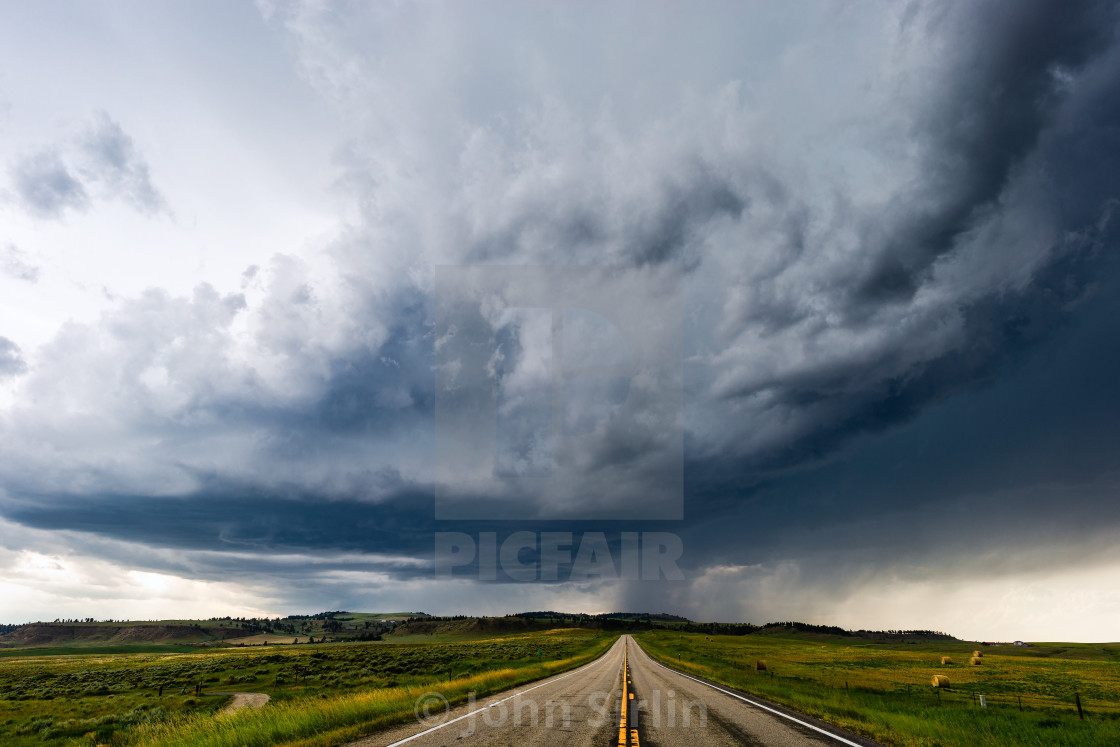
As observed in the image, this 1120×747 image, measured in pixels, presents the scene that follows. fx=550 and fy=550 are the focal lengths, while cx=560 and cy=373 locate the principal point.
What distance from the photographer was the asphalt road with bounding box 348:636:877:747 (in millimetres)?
12117

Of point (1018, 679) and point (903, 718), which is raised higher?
point (903, 718)

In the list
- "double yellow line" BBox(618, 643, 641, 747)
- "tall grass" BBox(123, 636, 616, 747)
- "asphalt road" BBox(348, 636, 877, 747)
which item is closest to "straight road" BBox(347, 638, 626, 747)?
"asphalt road" BBox(348, 636, 877, 747)

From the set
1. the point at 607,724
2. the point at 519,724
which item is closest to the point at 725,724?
the point at 607,724

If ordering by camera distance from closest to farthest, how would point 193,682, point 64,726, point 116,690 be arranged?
point 64,726
point 116,690
point 193,682

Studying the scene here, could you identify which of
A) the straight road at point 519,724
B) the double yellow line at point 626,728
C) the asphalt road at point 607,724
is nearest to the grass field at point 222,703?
the straight road at point 519,724

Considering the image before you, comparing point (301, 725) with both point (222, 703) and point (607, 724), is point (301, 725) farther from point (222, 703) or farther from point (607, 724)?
point (222, 703)

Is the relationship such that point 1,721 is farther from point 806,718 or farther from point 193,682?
point 806,718

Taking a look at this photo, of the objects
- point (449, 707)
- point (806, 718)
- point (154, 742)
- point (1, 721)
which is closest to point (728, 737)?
point (806, 718)

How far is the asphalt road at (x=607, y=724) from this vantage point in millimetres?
12117

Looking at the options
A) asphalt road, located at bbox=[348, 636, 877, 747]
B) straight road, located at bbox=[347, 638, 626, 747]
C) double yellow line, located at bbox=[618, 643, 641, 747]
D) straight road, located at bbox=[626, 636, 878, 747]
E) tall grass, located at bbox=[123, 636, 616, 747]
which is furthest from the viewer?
tall grass, located at bbox=[123, 636, 616, 747]

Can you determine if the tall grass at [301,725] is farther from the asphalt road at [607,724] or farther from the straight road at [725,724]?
the straight road at [725,724]

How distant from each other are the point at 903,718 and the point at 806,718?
2651mm

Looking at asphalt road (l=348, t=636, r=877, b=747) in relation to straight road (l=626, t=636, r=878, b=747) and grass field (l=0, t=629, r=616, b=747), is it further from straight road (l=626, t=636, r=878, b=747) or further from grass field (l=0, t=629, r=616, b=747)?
grass field (l=0, t=629, r=616, b=747)

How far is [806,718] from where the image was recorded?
54.1 ft
